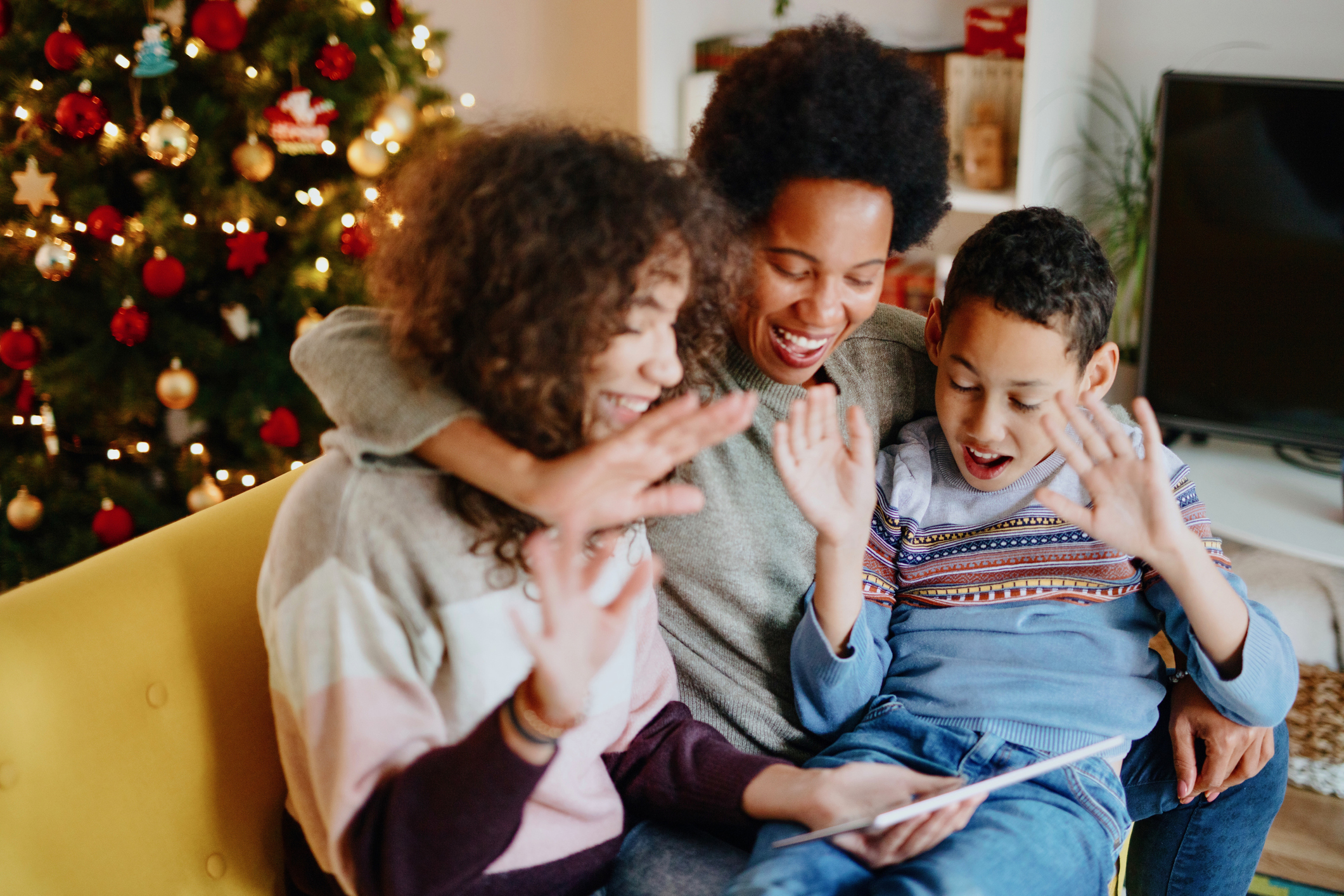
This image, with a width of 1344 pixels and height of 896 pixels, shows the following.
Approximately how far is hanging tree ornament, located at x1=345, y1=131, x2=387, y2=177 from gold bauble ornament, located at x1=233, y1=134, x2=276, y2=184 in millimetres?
153

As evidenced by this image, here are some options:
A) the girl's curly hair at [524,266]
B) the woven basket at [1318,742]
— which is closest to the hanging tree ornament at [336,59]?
the girl's curly hair at [524,266]

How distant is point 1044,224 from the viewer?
3.81 ft

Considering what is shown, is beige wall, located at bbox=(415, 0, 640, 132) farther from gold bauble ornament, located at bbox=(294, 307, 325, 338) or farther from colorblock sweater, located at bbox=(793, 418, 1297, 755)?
colorblock sweater, located at bbox=(793, 418, 1297, 755)

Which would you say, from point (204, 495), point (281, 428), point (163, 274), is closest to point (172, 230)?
point (163, 274)

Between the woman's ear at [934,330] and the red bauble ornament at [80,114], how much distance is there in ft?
5.15

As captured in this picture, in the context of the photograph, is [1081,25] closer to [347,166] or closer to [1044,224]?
[1044,224]

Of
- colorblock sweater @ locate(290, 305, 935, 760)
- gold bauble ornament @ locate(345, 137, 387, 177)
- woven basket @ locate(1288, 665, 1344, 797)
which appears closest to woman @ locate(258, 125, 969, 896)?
colorblock sweater @ locate(290, 305, 935, 760)

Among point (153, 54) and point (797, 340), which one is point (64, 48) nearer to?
point (153, 54)

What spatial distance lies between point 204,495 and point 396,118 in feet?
2.85

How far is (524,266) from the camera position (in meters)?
0.80

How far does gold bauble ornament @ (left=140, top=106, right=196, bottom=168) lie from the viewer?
1856mm

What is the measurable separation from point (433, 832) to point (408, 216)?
519mm

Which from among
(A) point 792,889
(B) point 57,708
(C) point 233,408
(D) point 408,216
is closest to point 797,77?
(D) point 408,216

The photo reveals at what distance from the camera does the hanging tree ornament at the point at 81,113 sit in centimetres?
185
